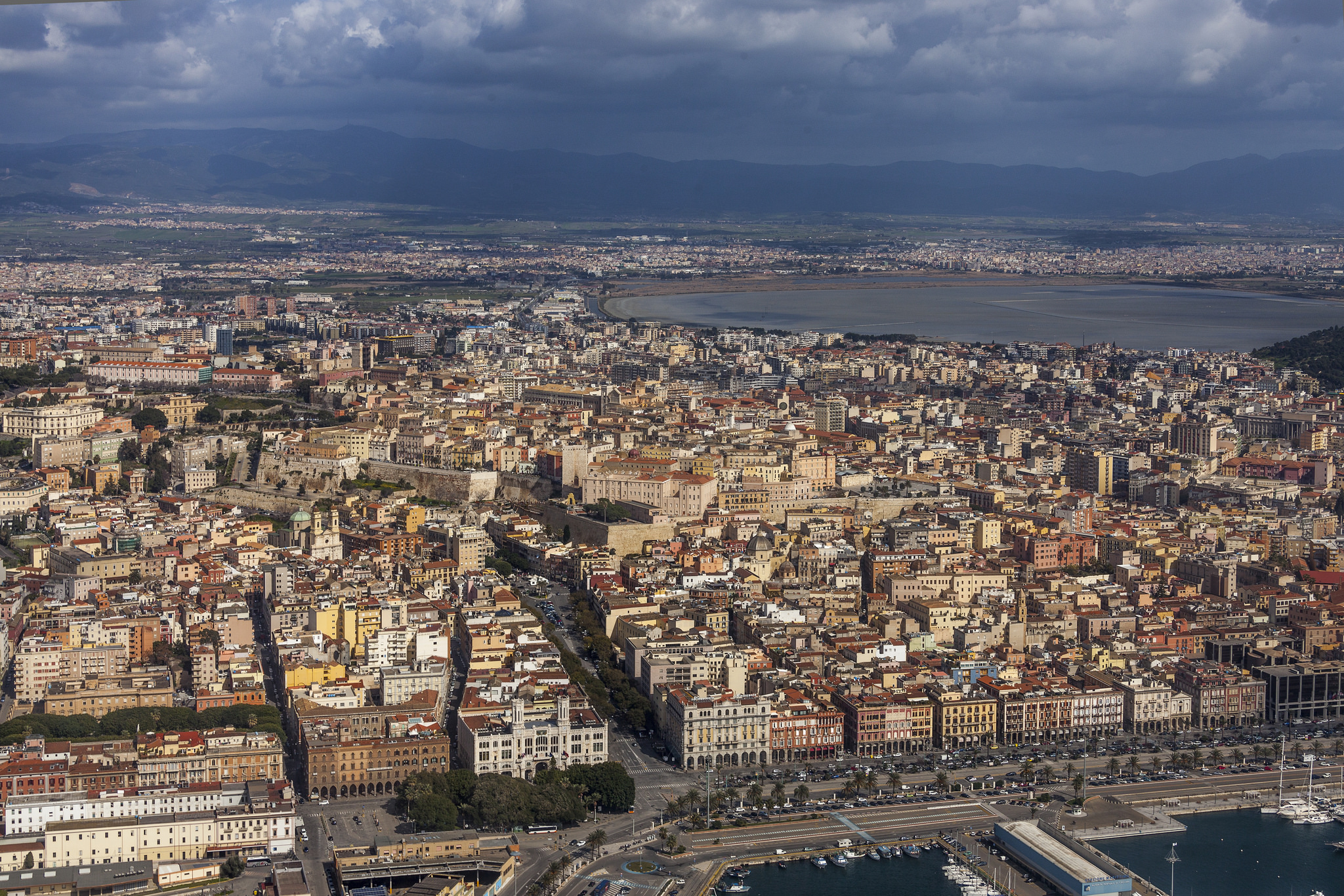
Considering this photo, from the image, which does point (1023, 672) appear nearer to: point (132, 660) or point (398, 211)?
point (132, 660)

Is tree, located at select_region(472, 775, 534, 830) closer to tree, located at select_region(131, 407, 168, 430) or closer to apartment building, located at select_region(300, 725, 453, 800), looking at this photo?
apartment building, located at select_region(300, 725, 453, 800)

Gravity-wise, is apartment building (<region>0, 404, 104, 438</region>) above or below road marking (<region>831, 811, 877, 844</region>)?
above

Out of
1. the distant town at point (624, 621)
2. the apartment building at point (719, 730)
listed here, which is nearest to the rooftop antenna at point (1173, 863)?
the distant town at point (624, 621)

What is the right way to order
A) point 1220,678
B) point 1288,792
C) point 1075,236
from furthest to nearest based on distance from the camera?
point 1075,236, point 1220,678, point 1288,792

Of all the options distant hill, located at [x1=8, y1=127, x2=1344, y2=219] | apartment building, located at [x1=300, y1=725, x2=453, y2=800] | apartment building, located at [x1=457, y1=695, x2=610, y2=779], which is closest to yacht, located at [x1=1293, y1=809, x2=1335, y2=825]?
apartment building, located at [x1=457, y1=695, x2=610, y2=779]

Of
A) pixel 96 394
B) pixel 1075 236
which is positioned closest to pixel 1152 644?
pixel 96 394

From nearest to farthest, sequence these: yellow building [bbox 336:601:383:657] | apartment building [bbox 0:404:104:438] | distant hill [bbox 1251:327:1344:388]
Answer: yellow building [bbox 336:601:383:657], apartment building [bbox 0:404:104:438], distant hill [bbox 1251:327:1344:388]

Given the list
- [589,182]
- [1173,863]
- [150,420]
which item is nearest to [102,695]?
[1173,863]
